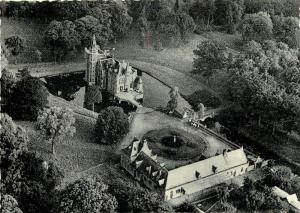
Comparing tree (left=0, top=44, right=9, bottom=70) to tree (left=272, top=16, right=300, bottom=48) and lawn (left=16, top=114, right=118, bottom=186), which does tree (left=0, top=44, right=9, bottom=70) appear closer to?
lawn (left=16, top=114, right=118, bottom=186)

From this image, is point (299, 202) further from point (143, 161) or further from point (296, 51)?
point (296, 51)

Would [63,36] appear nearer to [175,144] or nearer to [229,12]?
[175,144]

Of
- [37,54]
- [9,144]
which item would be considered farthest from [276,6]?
[9,144]

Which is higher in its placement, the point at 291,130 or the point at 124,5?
the point at 124,5

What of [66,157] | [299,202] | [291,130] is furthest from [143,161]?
[291,130]

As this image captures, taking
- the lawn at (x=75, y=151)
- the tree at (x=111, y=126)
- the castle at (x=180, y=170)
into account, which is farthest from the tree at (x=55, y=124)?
the castle at (x=180, y=170)

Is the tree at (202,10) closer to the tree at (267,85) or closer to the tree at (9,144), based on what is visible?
the tree at (267,85)

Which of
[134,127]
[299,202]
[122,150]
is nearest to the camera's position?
[299,202]
